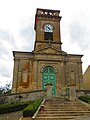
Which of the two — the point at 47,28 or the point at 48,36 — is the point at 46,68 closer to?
the point at 48,36

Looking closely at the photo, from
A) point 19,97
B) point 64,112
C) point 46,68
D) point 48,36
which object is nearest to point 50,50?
point 46,68

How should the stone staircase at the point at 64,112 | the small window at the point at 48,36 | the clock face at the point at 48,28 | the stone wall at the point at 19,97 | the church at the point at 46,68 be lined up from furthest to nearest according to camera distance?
the clock face at the point at 48,28 < the small window at the point at 48,36 < the church at the point at 46,68 < the stone wall at the point at 19,97 < the stone staircase at the point at 64,112

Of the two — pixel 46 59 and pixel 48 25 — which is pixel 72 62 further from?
pixel 48 25

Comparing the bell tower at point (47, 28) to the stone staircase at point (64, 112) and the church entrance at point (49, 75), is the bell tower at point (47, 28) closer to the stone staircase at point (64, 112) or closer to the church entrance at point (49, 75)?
the church entrance at point (49, 75)

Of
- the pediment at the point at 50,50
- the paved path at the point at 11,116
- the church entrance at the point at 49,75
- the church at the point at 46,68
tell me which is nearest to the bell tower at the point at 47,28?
the church at the point at 46,68

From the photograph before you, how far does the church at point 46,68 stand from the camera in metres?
23.1

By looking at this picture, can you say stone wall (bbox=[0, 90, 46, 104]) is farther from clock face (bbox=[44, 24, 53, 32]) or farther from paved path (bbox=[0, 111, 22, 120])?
clock face (bbox=[44, 24, 53, 32])

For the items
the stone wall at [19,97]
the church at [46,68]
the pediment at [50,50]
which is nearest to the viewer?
the stone wall at [19,97]

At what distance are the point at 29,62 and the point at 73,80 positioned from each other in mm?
6054

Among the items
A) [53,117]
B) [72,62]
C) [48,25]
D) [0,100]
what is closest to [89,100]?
[53,117]

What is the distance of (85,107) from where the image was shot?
14.3 meters

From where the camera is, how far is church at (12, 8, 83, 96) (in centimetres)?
2312

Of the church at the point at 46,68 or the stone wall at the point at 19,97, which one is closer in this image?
the stone wall at the point at 19,97

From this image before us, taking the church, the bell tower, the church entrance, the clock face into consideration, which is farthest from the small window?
the church entrance
